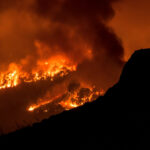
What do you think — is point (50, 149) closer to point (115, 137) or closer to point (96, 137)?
point (96, 137)

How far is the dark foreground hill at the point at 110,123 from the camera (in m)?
10.5

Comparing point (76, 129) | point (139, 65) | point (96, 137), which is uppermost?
point (139, 65)

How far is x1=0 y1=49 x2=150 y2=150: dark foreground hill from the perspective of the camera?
1048 centimetres

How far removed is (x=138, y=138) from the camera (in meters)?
10.0

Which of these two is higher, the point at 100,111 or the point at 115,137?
the point at 100,111

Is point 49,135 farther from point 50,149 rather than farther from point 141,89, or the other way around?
point 141,89

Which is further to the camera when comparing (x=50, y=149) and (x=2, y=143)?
(x=2, y=143)

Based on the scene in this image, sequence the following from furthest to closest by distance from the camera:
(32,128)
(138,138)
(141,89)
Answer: (32,128) → (141,89) → (138,138)

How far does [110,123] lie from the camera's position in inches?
464

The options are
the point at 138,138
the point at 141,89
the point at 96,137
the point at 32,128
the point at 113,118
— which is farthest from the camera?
the point at 32,128

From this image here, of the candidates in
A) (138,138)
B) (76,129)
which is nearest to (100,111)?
(76,129)

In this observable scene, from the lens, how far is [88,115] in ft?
44.6

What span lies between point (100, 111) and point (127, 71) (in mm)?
3625

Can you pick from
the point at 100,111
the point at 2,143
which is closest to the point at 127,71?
the point at 100,111
